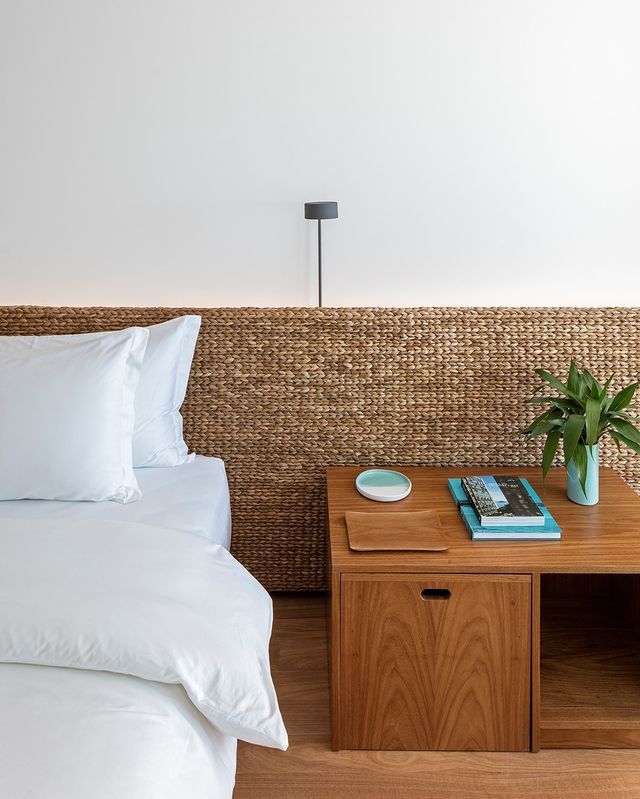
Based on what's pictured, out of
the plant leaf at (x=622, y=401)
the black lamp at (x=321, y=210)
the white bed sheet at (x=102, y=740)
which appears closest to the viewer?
the white bed sheet at (x=102, y=740)

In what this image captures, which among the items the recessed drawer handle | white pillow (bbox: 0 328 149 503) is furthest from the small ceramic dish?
white pillow (bbox: 0 328 149 503)

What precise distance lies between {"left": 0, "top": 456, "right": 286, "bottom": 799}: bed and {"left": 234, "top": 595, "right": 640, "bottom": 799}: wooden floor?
322 mm

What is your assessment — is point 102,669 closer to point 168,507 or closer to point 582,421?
point 168,507

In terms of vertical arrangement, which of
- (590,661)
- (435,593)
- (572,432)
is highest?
(572,432)

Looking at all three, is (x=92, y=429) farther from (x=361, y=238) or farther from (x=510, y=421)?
(x=510, y=421)

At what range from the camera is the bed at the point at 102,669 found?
116 centimetres

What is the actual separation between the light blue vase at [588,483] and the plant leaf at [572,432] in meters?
0.07

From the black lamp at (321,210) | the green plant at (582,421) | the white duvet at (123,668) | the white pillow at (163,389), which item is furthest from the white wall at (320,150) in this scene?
the white duvet at (123,668)

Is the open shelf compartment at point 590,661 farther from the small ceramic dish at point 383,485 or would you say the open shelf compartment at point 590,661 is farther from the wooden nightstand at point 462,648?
the small ceramic dish at point 383,485

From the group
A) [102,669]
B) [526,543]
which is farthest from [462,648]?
[102,669]

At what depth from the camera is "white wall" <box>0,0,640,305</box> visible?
7.49 feet

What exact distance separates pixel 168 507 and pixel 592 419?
106 cm

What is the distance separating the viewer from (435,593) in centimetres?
193

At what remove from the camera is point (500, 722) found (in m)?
1.85
